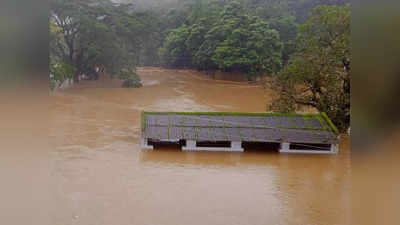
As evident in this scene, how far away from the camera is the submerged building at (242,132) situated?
263 inches

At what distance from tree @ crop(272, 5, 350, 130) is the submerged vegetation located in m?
4.31

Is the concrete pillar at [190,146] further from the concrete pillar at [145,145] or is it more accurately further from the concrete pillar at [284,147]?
the concrete pillar at [284,147]

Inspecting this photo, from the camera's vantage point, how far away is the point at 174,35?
51.1 ft

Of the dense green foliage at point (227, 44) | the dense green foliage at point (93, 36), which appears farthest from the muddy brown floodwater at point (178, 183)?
the dense green foliage at point (227, 44)

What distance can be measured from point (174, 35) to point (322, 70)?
29.3 feet

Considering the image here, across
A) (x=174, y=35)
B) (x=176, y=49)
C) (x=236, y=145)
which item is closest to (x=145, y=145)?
(x=236, y=145)

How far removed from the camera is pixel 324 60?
24.4 feet

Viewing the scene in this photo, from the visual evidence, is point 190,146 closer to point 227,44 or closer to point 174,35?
point 227,44

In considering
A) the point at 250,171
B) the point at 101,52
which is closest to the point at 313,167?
the point at 250,171

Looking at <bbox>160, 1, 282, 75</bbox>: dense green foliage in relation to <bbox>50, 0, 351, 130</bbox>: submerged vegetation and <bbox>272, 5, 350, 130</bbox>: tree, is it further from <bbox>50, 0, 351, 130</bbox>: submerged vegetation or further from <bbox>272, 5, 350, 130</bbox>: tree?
<bbox>272, 5, 350, 130</bbox>: tree

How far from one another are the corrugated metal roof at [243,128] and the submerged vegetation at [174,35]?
5361 mm

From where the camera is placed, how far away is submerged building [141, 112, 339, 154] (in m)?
6.68

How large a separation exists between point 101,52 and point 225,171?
31.2 feet
